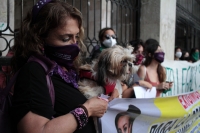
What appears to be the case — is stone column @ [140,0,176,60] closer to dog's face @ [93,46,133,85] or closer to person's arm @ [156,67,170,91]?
person's arm @ [156,67,170,91]

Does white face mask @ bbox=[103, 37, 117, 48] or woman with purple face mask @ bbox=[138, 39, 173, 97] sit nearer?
white face mask @ bbox=[103, 37, 117, 48]

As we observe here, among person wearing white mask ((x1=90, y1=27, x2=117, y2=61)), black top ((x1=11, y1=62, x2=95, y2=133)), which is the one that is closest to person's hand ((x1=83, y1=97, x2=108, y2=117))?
black top ((x1=11, y1=62, x2=95, y2=133))

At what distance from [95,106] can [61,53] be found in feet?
1.23

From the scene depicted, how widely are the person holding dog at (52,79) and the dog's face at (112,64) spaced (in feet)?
1.18

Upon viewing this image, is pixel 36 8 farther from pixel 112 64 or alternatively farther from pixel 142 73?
pixel 142 73

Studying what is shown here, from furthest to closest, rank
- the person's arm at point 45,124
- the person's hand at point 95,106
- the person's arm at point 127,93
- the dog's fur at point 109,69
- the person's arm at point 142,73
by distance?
the person's arm at point 142,73
the person's arm at point 127,93
the dog's fur at point 109,69
the person's hand at point 95,106
the person's arm at point 45,124

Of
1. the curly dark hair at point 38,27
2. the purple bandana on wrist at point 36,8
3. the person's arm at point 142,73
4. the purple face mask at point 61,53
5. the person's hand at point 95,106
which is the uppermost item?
the purple bandana on wrist at point 36,8

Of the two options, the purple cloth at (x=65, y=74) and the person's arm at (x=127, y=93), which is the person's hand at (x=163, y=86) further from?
the purple cloth at (x=65, y=74)

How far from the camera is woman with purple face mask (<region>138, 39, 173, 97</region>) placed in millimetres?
3232

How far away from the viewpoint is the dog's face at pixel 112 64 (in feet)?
5.78

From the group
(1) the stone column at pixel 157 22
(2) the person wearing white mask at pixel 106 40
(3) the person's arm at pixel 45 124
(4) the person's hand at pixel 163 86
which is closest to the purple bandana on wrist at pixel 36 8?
(3) the person's arm at pixel 45 124

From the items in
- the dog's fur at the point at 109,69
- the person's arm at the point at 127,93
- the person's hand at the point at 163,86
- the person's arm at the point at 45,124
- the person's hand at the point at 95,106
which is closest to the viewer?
the person's arm at the point at 45,124

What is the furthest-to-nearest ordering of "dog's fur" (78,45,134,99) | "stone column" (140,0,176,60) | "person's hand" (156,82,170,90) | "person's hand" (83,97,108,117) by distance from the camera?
1. "stone column" (140,0,176,60)
2. "person's hand" (156,82,170,90)
3. "dog's fur" (78,45,134,99)
4. "person's hand" (83,97,108,117)

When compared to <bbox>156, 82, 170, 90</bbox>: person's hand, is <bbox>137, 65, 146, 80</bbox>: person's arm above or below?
above
